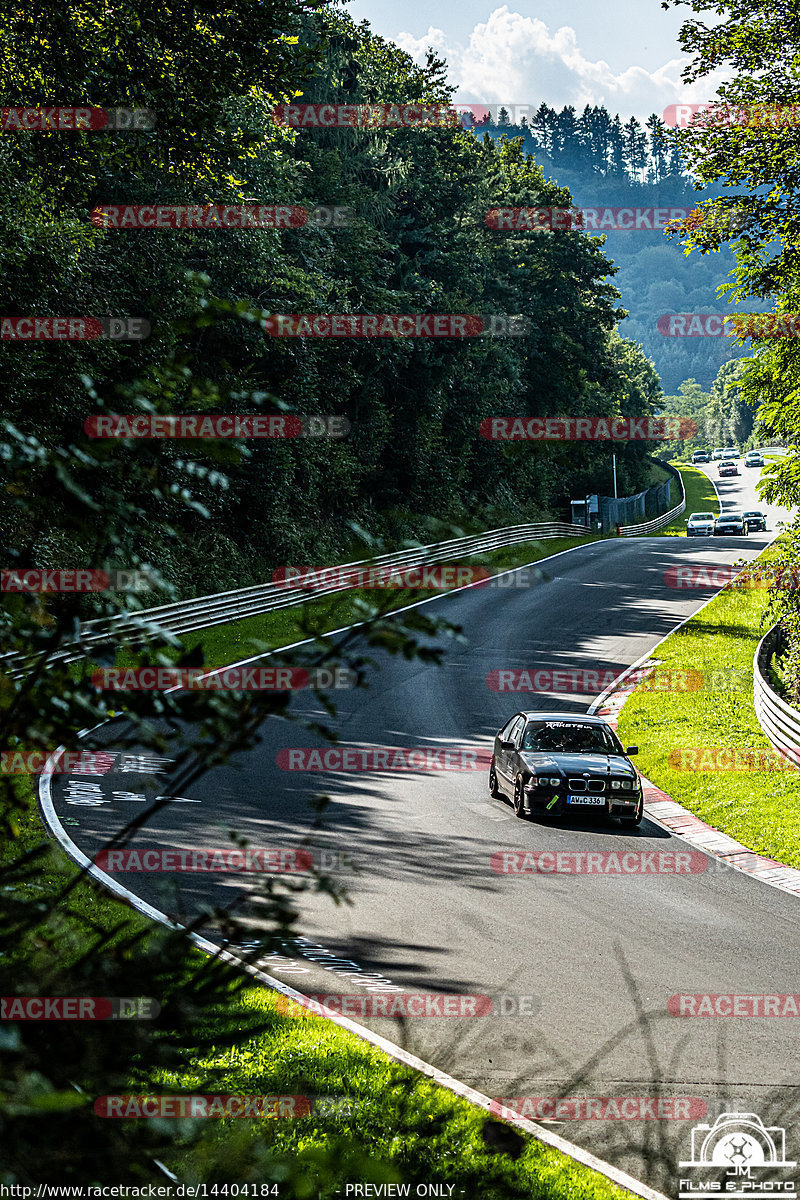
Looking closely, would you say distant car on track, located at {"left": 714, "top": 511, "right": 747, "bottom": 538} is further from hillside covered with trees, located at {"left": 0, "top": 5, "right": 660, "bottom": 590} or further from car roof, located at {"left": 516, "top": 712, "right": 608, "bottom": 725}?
car roof, located at {"left": 516, "top": 712, "right": 608, "bottom": 725}

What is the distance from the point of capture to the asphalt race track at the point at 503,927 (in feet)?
22.0

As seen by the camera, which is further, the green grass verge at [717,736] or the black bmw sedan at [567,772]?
the green grass verge at [717,736]

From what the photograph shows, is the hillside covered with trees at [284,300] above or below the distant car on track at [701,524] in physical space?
above

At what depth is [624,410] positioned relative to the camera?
85188 mm

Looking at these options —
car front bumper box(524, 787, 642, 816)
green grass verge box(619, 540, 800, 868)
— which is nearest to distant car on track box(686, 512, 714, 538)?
green grass verge box(619, 540, 800, 868)

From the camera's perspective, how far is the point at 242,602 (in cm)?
2909

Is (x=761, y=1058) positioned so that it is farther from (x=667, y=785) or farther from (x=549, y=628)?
(x=549, y=628)

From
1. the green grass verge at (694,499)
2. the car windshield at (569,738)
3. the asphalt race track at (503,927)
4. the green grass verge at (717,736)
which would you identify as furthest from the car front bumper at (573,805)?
the green grass verge at (694,499)

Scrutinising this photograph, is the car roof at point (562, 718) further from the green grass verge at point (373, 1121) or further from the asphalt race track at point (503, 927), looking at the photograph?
the green grass verge at point (373, 1121)

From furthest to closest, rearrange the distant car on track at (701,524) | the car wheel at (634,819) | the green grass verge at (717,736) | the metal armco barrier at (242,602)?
the distant car on track at (701,524), the green grass verge at (717,736), the car wheel at (634,819), the metal armco barrier at (242,602)

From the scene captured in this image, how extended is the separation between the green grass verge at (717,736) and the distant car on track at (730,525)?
26.7 meters

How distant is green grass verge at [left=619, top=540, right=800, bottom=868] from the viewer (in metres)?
14.9

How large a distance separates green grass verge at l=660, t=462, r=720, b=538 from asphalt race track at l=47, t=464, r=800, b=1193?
5548cm

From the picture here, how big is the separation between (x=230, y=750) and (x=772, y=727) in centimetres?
1848
